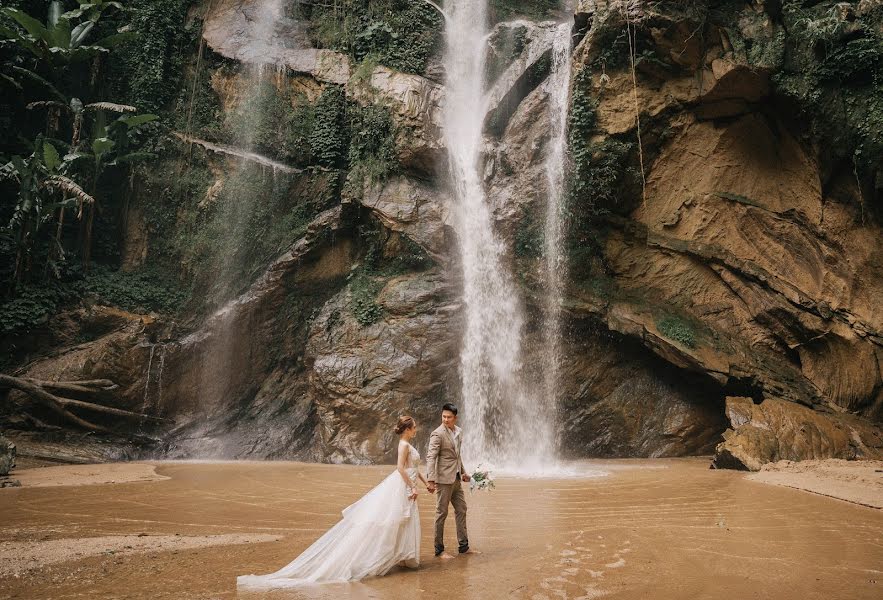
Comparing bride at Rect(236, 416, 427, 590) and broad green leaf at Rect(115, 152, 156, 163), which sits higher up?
broad green leaf at Rect(115, 152, 156, 163)

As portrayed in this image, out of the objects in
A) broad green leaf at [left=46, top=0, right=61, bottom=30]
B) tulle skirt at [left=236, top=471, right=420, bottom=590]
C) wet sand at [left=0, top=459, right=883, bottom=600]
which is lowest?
wet sand at [left=0, top=459, right=883, bottom=600]

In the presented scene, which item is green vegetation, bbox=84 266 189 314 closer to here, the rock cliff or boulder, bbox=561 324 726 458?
the rock cliff

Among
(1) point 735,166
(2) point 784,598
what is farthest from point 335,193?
(2) point 784,598

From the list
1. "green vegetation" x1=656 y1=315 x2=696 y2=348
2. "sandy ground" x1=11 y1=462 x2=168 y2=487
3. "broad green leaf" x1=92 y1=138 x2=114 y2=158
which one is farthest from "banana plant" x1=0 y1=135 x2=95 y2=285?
"green vegetation" x1=656 y1=315 x2=696 y2=348

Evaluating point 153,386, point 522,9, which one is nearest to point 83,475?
point 153,386

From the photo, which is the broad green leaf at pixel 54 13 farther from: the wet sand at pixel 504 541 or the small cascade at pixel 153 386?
the wet sand at pixel 504 541

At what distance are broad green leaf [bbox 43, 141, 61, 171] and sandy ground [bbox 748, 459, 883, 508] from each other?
17.7m

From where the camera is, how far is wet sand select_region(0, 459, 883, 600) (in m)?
4.31

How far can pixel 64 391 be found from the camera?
1392 centimetres

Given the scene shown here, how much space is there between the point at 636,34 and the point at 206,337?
555 inches

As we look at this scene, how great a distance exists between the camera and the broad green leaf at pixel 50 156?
591 inches

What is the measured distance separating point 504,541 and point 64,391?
41.4 ft

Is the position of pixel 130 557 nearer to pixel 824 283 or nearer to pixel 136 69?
pixel 824 283

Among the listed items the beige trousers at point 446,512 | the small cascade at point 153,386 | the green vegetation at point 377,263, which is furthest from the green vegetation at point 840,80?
the small cascade at point 153,386
